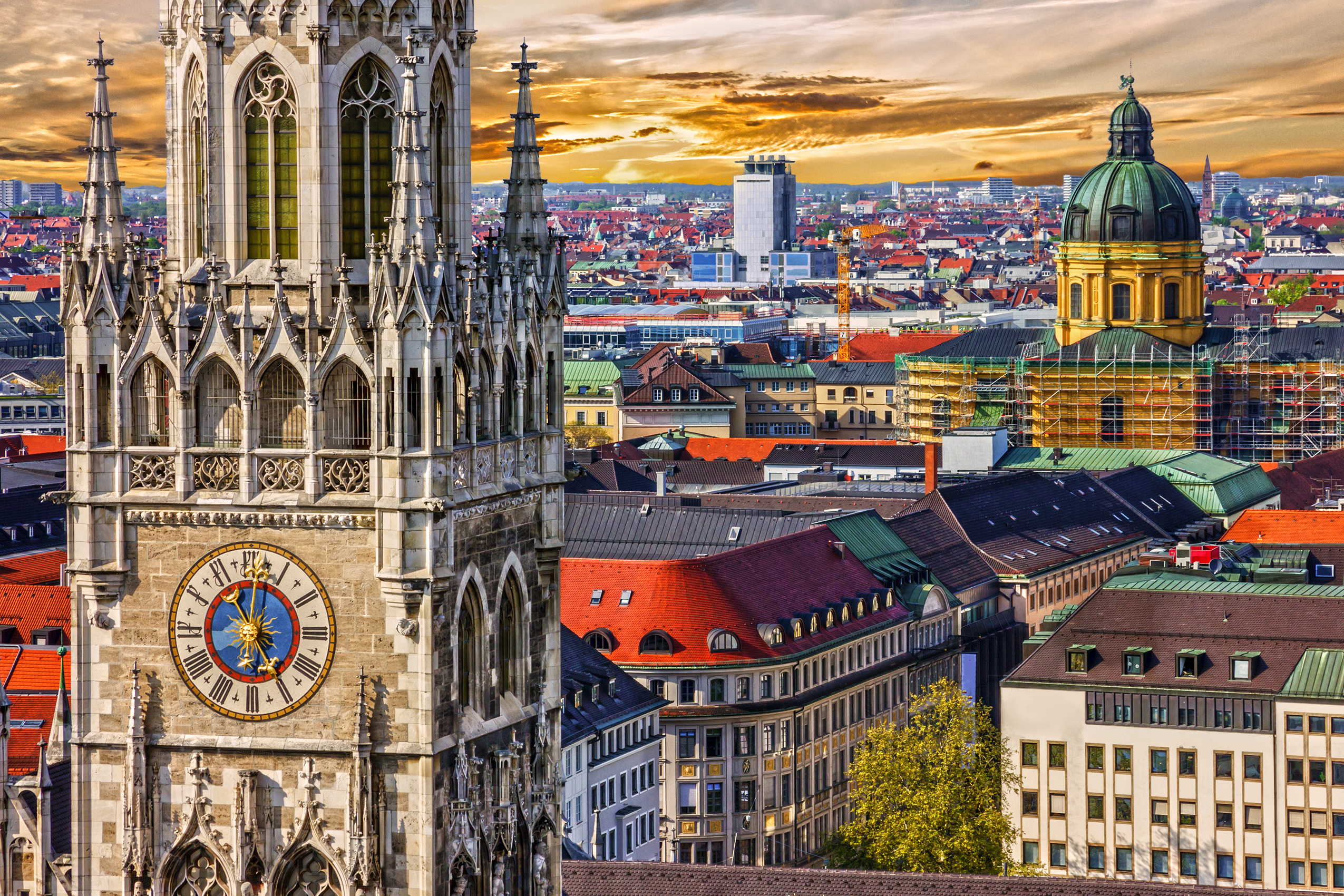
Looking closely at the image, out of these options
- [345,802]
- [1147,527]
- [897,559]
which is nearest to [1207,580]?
[897,559]

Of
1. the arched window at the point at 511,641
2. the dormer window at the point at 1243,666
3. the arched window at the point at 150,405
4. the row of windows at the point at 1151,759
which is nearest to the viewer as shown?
the arched window at the point at 150,405

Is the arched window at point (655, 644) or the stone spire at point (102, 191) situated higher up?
the stone spire at point (102, 191)

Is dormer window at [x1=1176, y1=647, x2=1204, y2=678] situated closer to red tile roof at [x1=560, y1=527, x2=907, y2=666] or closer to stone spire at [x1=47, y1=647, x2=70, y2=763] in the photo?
red tile roof at [x1=560, y1=527, x2=907, y2=666]

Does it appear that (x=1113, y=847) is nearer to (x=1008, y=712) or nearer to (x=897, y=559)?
(x=1008, y=712)

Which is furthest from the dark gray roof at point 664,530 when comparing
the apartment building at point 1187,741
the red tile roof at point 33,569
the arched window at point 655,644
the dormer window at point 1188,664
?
the dormer window at point 1188,664

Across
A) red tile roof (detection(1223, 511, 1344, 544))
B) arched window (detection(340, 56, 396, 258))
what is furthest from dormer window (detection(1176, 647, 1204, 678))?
arched window (detection(340, 56, 396, 258))

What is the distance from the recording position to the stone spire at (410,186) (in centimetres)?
4144

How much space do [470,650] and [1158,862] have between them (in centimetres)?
8115

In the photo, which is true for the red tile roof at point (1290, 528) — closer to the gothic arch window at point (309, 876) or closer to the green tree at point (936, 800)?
the green tree at point (936, 800)

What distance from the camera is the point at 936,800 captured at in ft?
389

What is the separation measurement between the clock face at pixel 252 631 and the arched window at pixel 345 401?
76.5 inches

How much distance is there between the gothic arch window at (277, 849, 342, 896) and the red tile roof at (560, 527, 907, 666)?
9348cm

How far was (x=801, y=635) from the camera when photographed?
143625 millimetres

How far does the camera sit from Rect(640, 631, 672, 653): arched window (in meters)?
137
